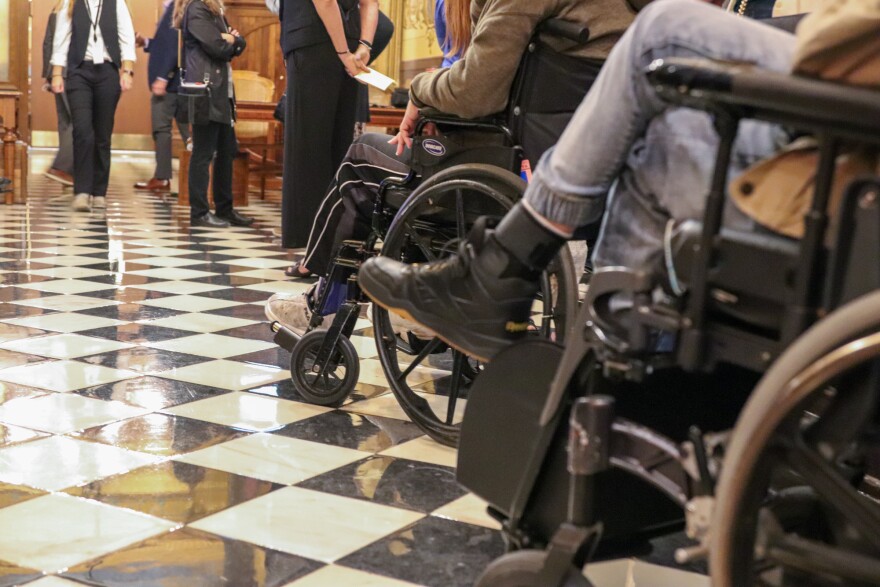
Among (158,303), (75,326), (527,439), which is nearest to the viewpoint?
(527,439)

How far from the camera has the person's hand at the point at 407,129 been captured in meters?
2.13

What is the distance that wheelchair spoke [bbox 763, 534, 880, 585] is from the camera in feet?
2.72

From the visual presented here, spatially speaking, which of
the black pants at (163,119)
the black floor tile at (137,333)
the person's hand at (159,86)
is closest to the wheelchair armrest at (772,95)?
the black floor tile at (137,333)

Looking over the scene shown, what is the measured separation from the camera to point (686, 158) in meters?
1.02

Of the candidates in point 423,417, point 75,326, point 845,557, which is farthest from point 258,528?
point 75,326

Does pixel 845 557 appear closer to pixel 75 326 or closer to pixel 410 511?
pixel 410 511

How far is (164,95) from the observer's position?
8.62 m

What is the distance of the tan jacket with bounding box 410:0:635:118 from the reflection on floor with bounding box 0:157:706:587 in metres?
0.68

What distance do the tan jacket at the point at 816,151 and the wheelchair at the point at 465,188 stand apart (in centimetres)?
84

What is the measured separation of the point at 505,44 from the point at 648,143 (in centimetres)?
85

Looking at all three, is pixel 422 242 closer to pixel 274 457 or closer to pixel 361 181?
pixel 361 181

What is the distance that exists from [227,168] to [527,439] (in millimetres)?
5394

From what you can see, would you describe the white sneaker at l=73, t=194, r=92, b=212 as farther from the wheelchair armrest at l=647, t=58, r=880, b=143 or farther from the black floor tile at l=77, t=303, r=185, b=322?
the wheelchair armrest at l=647, t=58, r=880, b=143

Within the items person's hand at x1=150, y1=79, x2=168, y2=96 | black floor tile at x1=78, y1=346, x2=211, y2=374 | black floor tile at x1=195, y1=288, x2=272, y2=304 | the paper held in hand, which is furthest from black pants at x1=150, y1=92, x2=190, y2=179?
the paper held in hand
